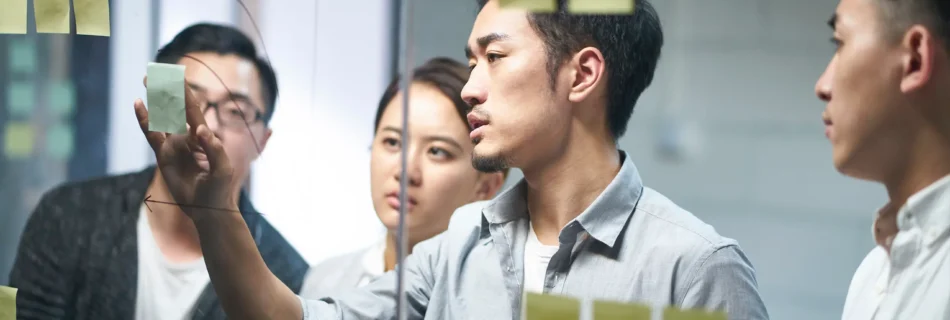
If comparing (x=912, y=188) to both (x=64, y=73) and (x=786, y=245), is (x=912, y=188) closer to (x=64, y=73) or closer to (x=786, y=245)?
(x=786, y=245)

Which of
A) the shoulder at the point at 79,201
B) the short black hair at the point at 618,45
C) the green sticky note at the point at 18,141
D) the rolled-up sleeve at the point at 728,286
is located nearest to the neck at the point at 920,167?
the rolled-up sleeve at the point at 728,286

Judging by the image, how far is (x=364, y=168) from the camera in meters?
1.29

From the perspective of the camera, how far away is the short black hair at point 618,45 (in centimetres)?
105

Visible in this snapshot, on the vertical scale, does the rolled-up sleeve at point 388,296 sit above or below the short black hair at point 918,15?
below

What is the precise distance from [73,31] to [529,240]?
0.79 m

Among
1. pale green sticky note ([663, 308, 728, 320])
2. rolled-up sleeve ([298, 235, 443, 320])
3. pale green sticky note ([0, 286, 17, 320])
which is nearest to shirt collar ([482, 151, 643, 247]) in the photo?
pale green sticky note ([663, 308, 728, 320])

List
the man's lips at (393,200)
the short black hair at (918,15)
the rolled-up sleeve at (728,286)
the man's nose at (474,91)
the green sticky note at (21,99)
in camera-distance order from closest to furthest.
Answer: the short black hair at (918,15) → the rolled-up sleeve at (728,286) → the man's nose at (474,91) → the man's lips at (393,200) → the green sticky note at (21,99)

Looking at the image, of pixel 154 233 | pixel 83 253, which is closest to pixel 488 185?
pixel 154 233

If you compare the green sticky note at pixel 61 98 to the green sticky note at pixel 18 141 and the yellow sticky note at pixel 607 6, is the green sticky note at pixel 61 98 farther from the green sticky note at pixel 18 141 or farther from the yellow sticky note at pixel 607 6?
the yellow sticky note at pixel 607 6

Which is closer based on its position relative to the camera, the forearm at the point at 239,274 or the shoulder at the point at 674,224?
the shoulder at the point at 674,224

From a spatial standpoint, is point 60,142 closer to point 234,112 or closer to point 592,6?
point 234,112

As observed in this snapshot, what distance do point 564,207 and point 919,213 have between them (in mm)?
384

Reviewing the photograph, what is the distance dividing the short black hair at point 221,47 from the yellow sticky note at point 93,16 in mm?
117

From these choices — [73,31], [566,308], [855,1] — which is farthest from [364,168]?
[855,1]
